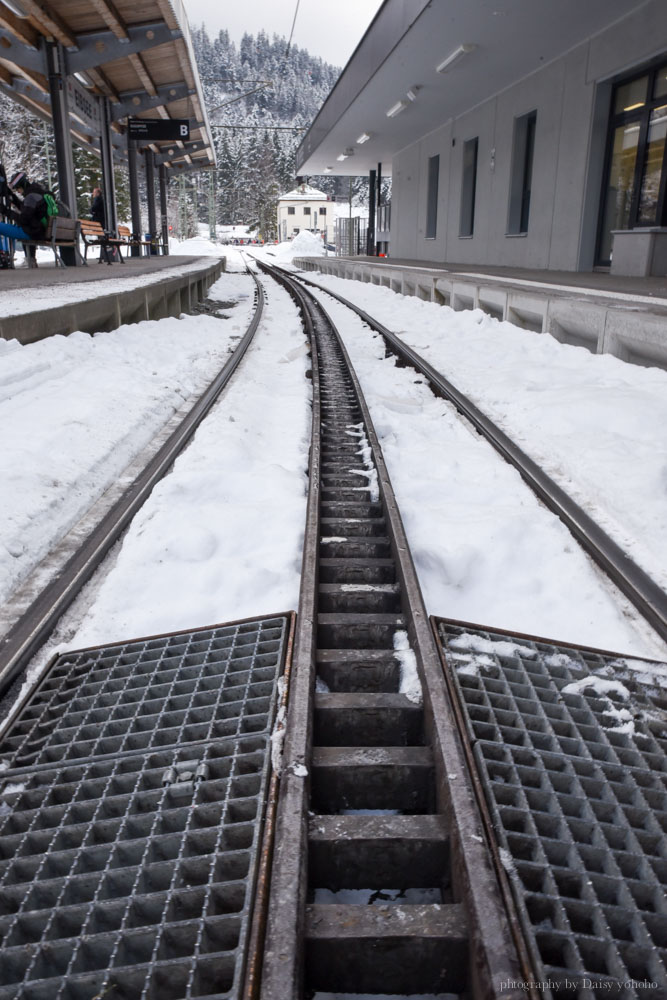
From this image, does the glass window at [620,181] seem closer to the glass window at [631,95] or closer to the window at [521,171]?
the glass window at [631,95]

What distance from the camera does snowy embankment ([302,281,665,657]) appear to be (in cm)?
299

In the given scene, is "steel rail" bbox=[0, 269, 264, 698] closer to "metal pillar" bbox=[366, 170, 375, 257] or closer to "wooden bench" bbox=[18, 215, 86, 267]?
"wooden bench" bbox=[18, 215, 86, 267]

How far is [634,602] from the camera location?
3.14 metres

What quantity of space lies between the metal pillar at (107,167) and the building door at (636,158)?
39.8 feet

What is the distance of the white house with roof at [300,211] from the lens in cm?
9475

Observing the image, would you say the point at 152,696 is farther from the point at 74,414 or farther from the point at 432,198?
the point at 432,198

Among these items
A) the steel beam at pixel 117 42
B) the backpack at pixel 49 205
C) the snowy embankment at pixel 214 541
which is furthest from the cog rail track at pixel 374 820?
the steel beam at pixel 117 42

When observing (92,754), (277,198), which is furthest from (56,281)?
(277,198)

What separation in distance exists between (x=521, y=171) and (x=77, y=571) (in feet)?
54.9

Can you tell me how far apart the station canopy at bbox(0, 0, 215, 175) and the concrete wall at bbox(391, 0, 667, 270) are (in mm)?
7536

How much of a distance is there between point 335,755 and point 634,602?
179cm

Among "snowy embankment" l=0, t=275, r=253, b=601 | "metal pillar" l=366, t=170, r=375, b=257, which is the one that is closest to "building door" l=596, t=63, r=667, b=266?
"snowy embankment" l=0, t=275, r=253, b=601

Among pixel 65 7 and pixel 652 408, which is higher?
pixel 65 7

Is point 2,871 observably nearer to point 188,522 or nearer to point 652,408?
point 188,522
